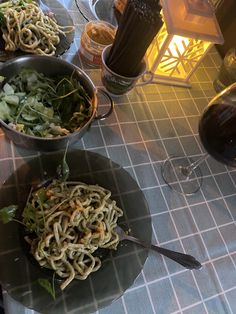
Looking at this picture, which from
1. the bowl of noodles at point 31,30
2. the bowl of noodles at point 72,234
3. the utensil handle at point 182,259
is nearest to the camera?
the bowl of noodles at point 72,234

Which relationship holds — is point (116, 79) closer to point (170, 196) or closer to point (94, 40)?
point (94, 40)

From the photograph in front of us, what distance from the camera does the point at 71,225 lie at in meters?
0.52

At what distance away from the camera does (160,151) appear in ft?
2.42

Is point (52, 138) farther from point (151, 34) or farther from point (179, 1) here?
point (179, 1)

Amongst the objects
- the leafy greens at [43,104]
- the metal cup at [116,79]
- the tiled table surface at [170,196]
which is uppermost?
the metal cup at [116,79]

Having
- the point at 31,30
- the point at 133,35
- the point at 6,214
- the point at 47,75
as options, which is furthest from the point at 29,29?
the point at 6,214

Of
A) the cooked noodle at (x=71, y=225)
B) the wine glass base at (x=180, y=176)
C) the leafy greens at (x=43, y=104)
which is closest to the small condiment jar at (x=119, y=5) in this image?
the leafy greens at (x=43, y=104)

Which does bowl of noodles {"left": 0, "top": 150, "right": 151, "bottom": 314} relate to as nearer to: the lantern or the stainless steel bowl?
the stainless steel bowl

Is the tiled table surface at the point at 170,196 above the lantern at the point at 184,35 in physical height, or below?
below

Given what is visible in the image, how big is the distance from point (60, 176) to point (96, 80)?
1.06 ft

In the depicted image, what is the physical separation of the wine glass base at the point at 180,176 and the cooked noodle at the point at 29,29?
370 mm

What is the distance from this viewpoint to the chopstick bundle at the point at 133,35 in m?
0.60

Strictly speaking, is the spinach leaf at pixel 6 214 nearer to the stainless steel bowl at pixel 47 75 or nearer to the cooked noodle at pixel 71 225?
the cooked noodle at pixel 71 225

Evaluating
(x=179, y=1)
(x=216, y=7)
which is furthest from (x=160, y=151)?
(x=216, y=7)
